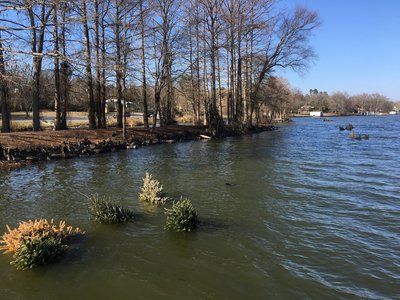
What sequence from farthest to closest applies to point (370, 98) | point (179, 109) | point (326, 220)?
point (370, 98)
point (179, 109)
point (326, 220)

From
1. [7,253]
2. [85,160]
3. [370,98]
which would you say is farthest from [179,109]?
[370,98]

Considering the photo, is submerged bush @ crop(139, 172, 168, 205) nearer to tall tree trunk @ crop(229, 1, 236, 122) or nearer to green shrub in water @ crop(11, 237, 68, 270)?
green shrub in water @ crop(11, 237, 68, 270)

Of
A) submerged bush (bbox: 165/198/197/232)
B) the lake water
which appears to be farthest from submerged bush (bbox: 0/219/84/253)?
submerged bush (bbox: 165/198/197/232)

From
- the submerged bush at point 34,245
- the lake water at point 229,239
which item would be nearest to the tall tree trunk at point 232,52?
the lake water at point 229,239

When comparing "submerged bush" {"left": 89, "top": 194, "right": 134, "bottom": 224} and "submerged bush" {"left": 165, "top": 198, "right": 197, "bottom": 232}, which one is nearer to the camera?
"submerged bush" {"left": 165, "top": 198, "right": 197, "bottom": 232}

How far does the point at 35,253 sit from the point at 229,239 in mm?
3660

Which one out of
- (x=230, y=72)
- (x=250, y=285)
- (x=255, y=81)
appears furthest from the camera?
(x=255, y=81)

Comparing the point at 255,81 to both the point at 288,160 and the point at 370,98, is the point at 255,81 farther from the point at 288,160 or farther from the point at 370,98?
the point at 370,98

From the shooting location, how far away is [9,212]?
8867 mm

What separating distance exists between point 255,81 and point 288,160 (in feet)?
102

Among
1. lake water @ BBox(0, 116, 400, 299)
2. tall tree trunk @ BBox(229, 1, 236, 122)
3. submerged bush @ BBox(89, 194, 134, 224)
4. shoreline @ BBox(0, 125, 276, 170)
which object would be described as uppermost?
tall tree trunk @ BBox(229, 1, 236, 122)

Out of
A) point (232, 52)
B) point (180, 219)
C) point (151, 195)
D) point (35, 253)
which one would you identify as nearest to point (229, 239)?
point (180, 219)

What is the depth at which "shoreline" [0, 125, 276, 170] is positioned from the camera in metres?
17.7

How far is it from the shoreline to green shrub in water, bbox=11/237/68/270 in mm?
11738
